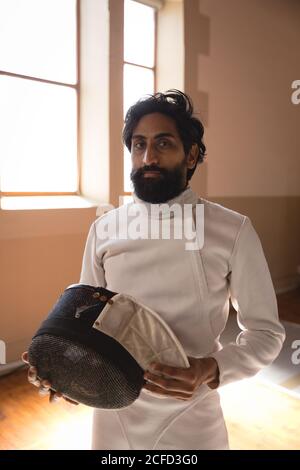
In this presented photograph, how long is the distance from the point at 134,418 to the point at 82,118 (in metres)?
2.81

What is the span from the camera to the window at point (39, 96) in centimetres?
288

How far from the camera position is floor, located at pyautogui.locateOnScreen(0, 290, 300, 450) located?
192 centimetres

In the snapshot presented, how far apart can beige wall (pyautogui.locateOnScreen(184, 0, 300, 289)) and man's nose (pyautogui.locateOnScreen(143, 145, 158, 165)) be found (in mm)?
3003

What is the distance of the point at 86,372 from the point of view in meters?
0.73

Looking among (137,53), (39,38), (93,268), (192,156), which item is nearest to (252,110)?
(137,53)

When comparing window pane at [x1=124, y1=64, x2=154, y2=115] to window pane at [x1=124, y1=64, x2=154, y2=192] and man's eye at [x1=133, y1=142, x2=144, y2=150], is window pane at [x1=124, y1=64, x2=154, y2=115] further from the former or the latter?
man's eye at [x1=133, y1=142, x2=144, y2=150]

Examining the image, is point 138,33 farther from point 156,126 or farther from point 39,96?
point 156,126

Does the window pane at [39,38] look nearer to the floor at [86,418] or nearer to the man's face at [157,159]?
the floor at [86,418]

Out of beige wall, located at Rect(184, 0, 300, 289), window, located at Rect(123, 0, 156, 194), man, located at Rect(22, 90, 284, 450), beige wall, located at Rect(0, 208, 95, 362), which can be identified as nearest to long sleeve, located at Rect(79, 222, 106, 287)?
man, located at Rect(22, 90, 284, 450)

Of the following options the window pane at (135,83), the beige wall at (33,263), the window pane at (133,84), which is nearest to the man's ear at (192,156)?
the beige wall at (33,263)

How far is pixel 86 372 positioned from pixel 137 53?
357 cm

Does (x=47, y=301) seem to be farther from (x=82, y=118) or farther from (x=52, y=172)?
(x=82, y=118)

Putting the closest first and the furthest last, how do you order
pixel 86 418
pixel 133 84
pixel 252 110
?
1. pixel 86 418
2. pixel 133 84
3. pixel 252 110
